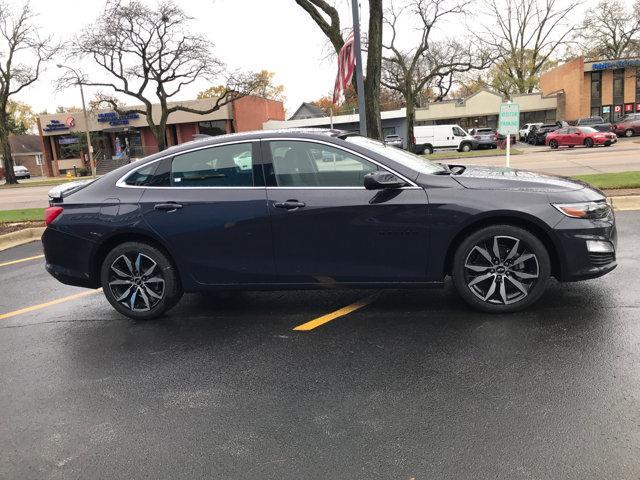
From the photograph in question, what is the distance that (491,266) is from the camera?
440 centimetres

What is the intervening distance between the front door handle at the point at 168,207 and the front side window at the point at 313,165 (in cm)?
90

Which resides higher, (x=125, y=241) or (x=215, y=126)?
(x=215, y=126)

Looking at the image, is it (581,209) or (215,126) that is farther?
(215,126)

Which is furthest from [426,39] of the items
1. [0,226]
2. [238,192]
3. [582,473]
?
[582,473]

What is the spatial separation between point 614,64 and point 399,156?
53.0 metres

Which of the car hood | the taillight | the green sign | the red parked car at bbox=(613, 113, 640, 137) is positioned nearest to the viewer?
the car hood

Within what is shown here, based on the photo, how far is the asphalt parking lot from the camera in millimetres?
2713

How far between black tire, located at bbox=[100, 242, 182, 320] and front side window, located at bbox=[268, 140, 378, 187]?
134 cm

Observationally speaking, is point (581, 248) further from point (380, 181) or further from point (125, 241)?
point (125, 241)

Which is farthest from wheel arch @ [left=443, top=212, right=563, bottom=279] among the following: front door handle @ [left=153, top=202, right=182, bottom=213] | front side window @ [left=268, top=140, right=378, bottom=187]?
front door handle @ [left=153, top=202, right=182, bottom=213]

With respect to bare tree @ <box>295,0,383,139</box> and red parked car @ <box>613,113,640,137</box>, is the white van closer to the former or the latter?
red parked car @ <box>613,113,640,137</box>

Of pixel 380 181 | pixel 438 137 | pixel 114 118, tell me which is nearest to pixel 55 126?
pixel 114 118

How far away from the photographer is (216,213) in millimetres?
4668

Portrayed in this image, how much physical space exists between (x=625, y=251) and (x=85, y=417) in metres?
5.90
